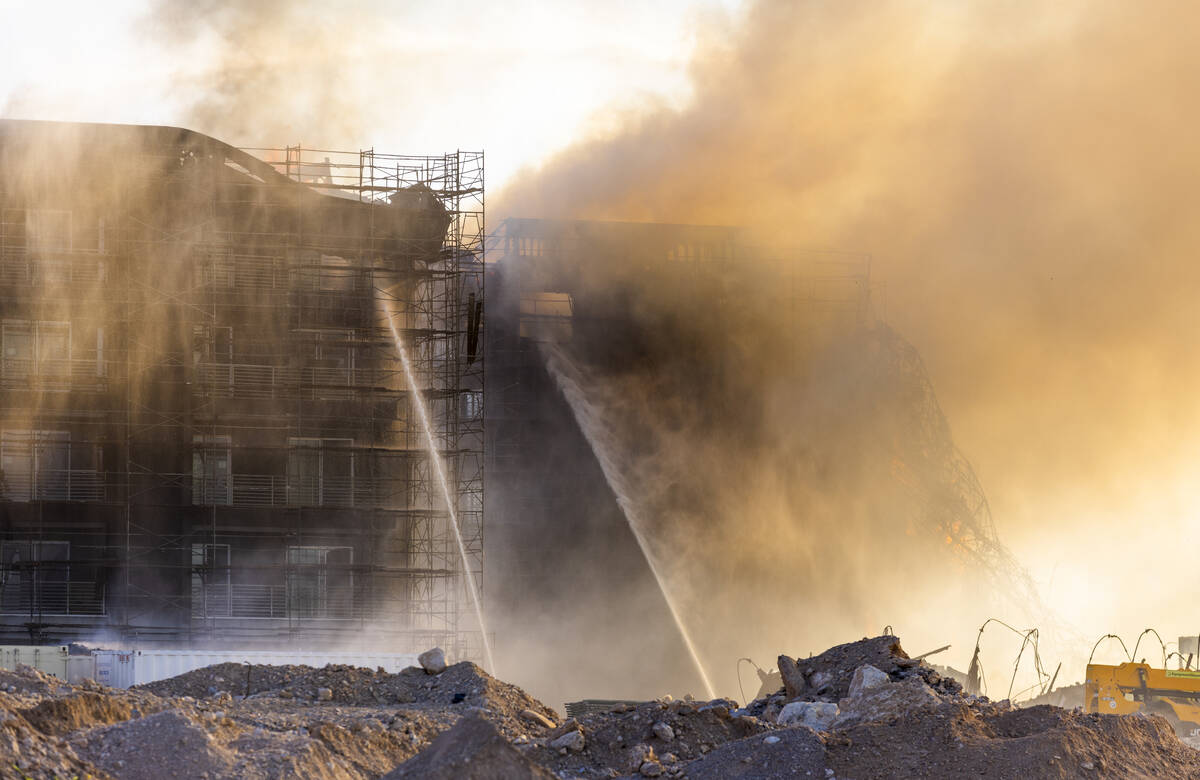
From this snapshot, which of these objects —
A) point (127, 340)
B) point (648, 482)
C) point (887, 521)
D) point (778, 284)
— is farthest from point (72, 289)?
point (887, 521)

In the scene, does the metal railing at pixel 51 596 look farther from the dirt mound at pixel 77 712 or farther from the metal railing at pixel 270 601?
the dirt mound at pixel 77 712

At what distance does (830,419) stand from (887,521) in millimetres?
4123

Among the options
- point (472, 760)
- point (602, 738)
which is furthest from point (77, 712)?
point (602, 738)

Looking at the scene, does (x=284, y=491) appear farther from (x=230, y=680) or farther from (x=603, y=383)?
(x=230, y=680)

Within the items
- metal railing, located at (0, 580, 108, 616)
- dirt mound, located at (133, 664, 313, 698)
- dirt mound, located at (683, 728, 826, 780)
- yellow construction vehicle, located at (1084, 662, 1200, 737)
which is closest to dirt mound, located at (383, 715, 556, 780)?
dirt mound, located at (683, 728, 826, 780)

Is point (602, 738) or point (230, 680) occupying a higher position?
point (602, 738)

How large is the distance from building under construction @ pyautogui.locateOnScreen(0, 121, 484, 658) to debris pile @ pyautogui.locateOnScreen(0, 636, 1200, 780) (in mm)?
14938

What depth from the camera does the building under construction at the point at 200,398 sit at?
125ft

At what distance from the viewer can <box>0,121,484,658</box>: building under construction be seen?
125 feet

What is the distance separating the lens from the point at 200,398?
38.5 metres

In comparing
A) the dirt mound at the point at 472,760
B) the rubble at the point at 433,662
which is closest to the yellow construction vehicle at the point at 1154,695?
the rubble at the point at 433,662

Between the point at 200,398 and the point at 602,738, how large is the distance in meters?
22.4

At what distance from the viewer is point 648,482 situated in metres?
46.3

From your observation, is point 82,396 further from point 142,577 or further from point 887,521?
point 887,521
